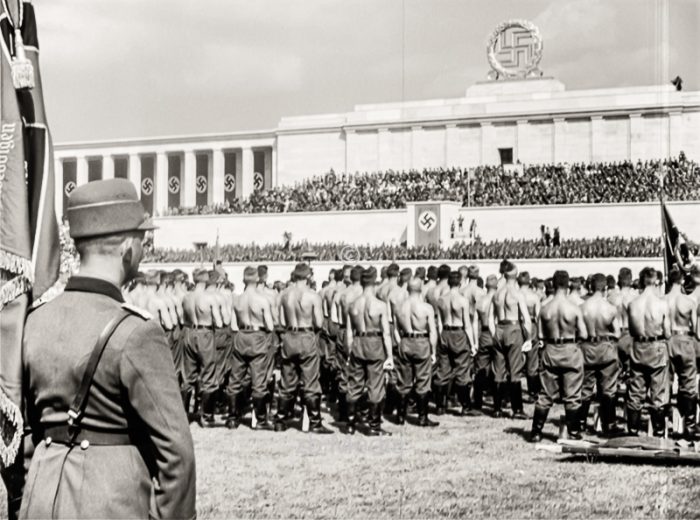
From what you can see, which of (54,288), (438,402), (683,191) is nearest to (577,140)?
(683,191)

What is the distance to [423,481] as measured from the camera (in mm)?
9422

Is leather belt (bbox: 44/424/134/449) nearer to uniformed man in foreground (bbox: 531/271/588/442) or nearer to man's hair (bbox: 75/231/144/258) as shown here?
man's hair (bbox: 75/231/144/258)

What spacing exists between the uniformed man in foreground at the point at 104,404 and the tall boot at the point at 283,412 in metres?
9.38

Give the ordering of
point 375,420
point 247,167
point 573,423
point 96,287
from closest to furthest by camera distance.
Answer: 1. point 96,287
2. point 573,423
3. point 375,420
4. point 247,167

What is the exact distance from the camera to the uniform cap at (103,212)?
143 inches

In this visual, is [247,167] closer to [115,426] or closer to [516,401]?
[516,401]

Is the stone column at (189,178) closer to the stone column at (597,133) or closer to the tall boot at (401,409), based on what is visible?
the stone column at (597,133)

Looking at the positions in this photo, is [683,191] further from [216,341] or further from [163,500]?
[163,500]

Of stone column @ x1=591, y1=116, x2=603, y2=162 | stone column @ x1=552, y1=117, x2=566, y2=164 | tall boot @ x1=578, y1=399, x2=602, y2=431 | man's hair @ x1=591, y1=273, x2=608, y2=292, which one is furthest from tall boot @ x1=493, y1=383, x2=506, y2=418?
stone column @ x1=591, y1=116, x2=603, y2=162

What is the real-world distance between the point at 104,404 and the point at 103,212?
684 millimetres

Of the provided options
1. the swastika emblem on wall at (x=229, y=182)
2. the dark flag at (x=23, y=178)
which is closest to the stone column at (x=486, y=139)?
the swastika emblem on wall at (x=229, y=182)

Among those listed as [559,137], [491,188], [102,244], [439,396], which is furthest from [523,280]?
[559,137]

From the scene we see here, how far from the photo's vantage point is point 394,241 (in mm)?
41062

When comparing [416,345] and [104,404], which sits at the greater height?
[104,404]
